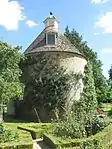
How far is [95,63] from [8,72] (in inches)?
1345

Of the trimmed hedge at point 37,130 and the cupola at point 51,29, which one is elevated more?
the cupola at point 51,29

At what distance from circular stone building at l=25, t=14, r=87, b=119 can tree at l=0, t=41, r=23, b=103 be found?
5.33m

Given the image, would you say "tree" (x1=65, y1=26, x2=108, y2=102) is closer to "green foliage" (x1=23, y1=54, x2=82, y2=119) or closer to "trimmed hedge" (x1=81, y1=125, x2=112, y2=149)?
"green foliage" (x1=23, y1=54, x2=82, y2=119)

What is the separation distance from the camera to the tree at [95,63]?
178ft

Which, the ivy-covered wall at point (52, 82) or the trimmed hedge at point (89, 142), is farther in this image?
the ivy-covered wall at point (52, 82)

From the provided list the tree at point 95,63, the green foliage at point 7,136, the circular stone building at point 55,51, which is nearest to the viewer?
the green foliage at point 7,136

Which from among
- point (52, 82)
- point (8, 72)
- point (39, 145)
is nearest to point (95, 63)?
point (52, 82)

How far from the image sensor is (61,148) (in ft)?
48.1

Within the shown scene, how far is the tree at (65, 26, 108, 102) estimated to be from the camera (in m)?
54.2

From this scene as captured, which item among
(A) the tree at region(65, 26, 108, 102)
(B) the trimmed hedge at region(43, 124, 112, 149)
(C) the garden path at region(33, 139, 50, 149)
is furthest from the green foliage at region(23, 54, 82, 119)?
(A) the tree at region(65, 26, 108, 102)

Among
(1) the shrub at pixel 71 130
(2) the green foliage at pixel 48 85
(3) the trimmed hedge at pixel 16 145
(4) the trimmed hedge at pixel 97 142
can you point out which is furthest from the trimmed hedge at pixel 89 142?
(2) the green foliage at pixel 48 85

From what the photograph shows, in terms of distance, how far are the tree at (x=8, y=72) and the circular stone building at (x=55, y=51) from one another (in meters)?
5.33

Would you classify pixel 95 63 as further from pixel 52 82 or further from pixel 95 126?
pixel 95 126

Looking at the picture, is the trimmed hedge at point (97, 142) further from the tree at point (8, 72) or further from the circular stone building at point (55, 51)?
the circular stone building at point (55, 51)
